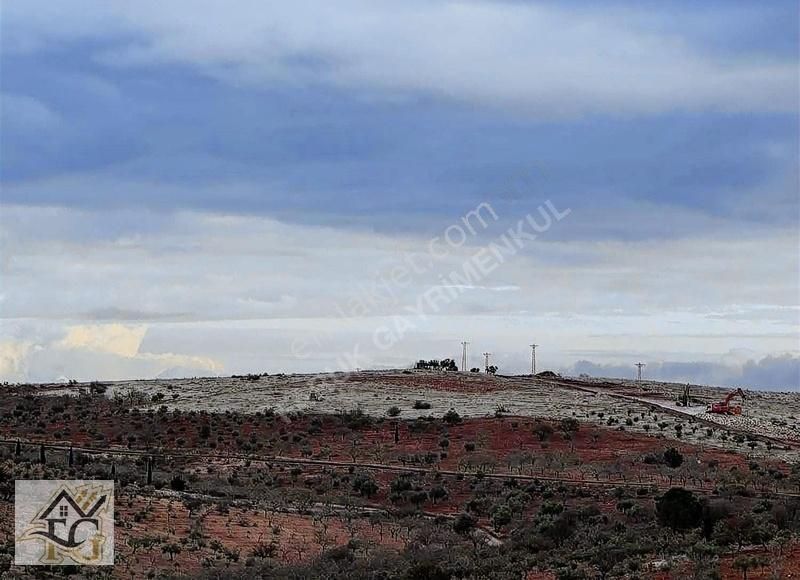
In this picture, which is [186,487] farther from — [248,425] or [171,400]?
[171,400]

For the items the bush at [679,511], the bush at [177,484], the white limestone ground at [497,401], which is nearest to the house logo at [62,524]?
the bush at [177,484]

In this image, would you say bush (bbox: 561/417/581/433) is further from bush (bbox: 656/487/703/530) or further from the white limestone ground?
bush (bbox: 656/487/703/530)

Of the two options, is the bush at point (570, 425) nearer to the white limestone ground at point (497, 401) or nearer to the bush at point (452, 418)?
the white limestone ground at point (497, 401)

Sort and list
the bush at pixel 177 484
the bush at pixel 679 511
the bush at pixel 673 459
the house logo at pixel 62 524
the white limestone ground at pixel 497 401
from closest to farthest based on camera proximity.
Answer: the house logo at pixel 62 524 → the bush at pixel 679 511 → the bush at pixel 177 484 → the bush at pixel 673 459 → the white limestone ground at pixel 497 401

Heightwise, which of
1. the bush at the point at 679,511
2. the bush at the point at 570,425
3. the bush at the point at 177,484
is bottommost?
the bush at the point at 177,484

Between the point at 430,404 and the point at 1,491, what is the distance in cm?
4577

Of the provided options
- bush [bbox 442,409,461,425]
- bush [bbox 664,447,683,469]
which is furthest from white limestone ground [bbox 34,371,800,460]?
bush [bbox 664,447,683,469]

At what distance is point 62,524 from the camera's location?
29.0m

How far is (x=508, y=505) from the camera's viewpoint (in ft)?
131

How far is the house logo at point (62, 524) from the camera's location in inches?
1072

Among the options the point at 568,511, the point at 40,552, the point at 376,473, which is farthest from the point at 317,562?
the point at 376,473

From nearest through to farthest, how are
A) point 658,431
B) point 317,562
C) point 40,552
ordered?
1. point 40,552
2. point 317,562
3. point 658,431

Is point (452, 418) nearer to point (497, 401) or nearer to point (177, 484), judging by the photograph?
point (497, 401)

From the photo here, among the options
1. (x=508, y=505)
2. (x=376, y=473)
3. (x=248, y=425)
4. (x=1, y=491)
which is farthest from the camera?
(x=248, y=425)
